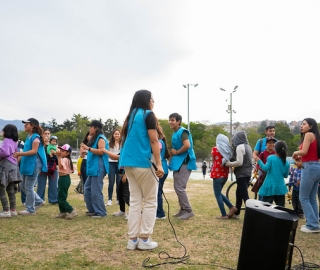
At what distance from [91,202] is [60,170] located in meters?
0.82

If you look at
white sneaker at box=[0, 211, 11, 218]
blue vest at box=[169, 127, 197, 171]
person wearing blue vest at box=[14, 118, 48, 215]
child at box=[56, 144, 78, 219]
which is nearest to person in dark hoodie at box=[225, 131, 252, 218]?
blue vest at box=[169, 127, 197, 171]

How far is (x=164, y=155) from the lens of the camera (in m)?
5.70

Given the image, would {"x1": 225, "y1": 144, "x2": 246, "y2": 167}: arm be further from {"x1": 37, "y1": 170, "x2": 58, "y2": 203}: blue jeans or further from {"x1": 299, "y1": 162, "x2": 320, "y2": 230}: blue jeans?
{"x1": 37, "y1": 170, "x2": 58, "y2": 203}: blue jeans

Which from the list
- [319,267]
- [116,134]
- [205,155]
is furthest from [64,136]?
[319,267]

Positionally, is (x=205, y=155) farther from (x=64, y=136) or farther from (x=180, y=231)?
(x=180, y=231)

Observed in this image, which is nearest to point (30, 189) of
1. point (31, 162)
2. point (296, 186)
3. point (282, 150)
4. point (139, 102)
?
point (31, 162)

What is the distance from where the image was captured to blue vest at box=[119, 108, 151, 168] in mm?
3766

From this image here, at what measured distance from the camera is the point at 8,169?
5609 millimetres

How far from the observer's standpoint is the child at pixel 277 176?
17.5 ft

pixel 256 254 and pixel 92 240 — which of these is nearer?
pixel 256 254

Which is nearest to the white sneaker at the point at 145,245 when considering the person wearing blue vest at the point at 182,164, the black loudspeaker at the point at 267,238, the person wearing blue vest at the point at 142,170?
the person wearing blue vest at the point at 142,170

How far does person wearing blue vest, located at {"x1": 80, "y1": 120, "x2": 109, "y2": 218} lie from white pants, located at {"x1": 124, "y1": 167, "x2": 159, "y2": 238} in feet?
6.30

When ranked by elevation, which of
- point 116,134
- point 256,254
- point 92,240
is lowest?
point 92,240

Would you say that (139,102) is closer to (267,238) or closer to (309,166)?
(267,238)
